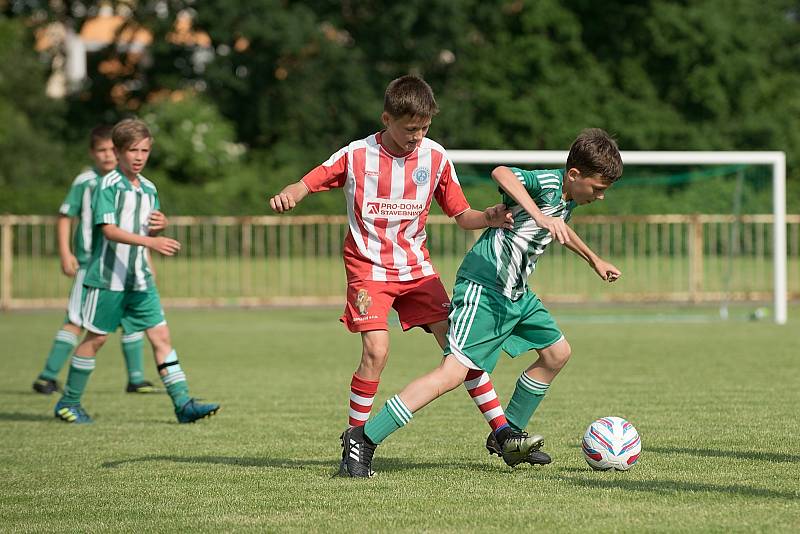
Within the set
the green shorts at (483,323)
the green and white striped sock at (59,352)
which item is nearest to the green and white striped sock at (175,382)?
the green and white striped sock at (59,352)

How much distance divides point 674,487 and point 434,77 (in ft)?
103

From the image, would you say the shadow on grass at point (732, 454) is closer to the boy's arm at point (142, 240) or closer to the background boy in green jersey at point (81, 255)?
the boy's arm at point (142, 240)

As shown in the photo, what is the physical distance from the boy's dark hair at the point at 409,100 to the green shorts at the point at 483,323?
79 cm

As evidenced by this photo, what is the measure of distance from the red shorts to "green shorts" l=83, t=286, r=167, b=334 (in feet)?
8.44

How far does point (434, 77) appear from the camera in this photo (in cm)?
3609

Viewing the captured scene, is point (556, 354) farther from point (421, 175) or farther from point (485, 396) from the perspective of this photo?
point (421, 175)

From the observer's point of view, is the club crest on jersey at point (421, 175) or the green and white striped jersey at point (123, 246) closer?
the club crest on jersey at point (421, 175)

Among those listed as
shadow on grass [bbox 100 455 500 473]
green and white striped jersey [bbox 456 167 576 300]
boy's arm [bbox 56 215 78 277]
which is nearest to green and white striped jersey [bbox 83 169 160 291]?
boy's arm [bbox 56 215 78 277]

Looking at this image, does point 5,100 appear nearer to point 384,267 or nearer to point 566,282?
point 566,282

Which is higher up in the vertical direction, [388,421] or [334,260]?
[334,260]

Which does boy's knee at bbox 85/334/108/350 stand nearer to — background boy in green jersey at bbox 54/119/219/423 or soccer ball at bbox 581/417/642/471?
background boy in green jersey at bbox 54/119/219/423

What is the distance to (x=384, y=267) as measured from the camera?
5.84 metres

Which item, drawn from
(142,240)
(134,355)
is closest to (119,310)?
(142,240)

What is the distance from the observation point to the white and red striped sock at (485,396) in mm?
6008
